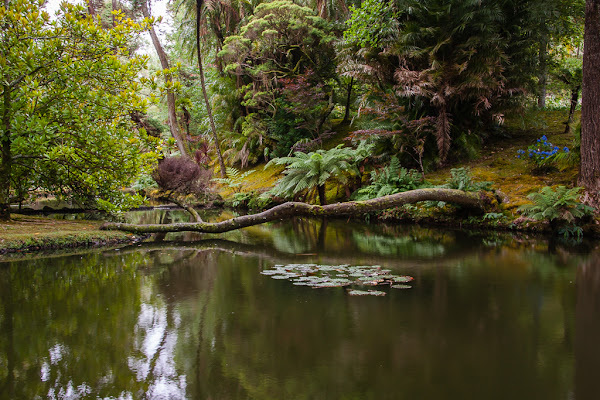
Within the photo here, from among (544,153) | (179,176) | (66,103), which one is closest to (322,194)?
(544,153)

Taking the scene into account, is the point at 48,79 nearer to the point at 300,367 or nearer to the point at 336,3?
the point at 300,367

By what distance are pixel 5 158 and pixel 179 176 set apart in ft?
17.9

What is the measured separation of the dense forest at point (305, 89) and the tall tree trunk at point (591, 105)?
0.06ft

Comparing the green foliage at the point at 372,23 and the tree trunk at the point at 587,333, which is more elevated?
the green foliage at the point at 372,23

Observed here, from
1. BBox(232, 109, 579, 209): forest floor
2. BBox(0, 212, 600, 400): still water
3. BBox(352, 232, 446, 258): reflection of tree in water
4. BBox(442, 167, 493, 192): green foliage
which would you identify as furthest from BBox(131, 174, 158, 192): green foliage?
BBox(442, 167, 493, 192): green foliage

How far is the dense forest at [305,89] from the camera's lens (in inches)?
231

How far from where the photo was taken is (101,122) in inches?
255

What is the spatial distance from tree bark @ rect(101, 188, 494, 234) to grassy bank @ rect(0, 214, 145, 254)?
16.8 inches

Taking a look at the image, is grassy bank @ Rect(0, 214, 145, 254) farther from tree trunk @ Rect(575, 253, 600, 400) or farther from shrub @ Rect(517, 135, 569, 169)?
shrub @ Rect(517, 135, 569, 169)

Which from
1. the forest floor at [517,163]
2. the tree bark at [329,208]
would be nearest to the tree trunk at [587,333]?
the tree bark at [329,208]

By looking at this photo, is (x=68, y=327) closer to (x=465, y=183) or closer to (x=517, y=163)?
(x=465, y=183)

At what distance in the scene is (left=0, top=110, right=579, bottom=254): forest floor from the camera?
224 inches

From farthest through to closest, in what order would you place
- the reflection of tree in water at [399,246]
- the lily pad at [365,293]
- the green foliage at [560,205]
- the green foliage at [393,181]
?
the green foliage at [393,181], the green foliage at [560,205], the reflection of tree in water at [399,246], the lily pad at [365,293]

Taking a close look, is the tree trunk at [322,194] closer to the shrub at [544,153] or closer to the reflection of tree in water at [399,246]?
the reflection of tree in water at [399,246]
